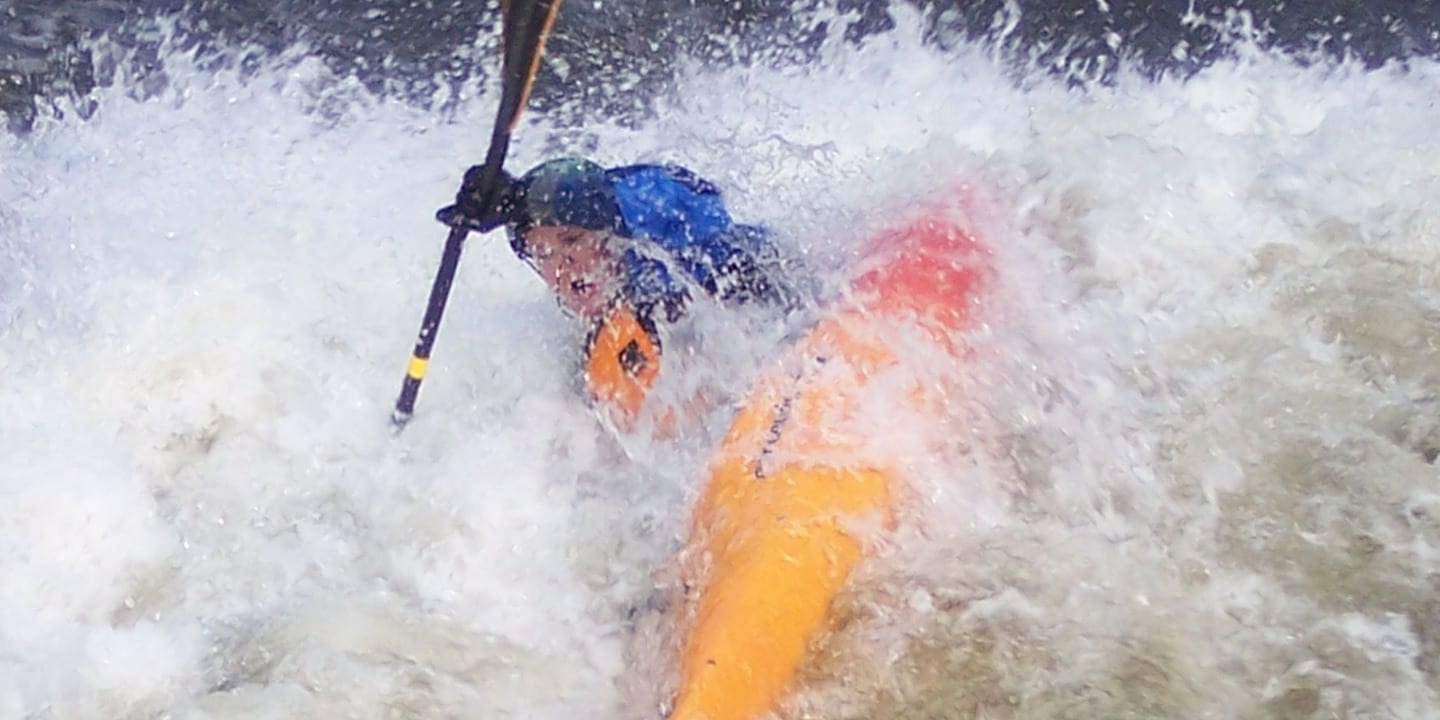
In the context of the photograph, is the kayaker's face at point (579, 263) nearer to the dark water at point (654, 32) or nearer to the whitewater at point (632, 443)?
the whitewater at point (632, 443)

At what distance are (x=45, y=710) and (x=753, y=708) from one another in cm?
117

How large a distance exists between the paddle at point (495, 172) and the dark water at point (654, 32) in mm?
1722

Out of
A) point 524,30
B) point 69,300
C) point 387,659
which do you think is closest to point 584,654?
point 387,659

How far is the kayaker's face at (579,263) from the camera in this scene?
8.52 feet

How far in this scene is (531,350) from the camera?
315 cm

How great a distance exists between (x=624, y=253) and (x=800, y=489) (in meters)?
0.58

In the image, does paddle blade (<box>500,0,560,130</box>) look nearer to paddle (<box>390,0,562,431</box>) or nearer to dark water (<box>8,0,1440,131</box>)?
paddle (<box>390,0,562,431</box>)

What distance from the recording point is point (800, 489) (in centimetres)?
229

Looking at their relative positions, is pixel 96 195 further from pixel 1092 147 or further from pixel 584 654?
pixel 1092 147

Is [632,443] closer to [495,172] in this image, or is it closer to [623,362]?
[623,362]

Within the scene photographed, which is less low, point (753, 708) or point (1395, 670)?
point (1395, 670)

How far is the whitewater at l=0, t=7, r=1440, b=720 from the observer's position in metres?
2.15

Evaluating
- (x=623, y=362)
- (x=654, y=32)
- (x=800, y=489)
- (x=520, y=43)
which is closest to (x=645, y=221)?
(x=623, y=362)

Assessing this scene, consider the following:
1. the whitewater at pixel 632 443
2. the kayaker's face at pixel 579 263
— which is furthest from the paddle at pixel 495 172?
the whitewater at pixel 632 443
